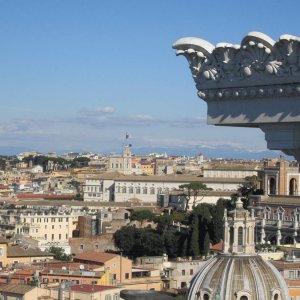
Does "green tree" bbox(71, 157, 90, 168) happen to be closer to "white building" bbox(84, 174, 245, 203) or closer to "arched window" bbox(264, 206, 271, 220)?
"white building" bbox(84, 174, 245, 203)

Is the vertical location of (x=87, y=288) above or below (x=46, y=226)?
below

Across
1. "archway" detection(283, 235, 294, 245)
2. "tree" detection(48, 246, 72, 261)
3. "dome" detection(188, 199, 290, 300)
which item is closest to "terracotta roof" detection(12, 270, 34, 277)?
"dome" detection(188, 199, 290, 300)

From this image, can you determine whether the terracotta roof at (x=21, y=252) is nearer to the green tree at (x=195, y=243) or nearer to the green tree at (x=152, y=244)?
the green tree at (x=195, y=243)

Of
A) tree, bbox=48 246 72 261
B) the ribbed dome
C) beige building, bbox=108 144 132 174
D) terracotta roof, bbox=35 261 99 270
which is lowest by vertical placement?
tree, bbox=48 246 72 261

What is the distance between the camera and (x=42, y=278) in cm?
2239

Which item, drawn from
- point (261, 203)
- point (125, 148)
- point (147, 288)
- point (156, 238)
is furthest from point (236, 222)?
point (125, 148)

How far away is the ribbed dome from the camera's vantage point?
Result: 16.4 meters

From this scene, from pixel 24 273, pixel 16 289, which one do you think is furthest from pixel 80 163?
pixel 16 289

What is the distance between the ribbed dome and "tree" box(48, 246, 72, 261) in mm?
12804

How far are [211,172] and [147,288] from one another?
40302 mm

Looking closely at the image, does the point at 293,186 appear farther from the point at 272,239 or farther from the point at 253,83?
the point at 253,83

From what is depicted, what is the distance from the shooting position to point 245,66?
8.40ft

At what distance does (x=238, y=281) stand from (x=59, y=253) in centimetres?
1567

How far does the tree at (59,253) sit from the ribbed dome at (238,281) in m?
12.8
